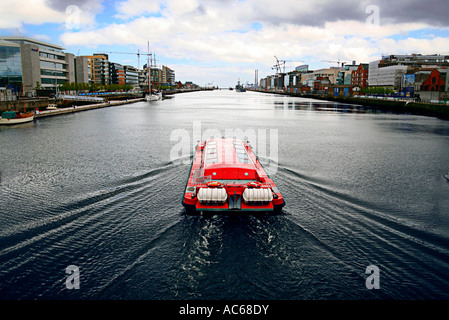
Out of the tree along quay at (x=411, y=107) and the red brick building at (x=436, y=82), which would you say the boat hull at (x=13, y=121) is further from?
the red brick building at (x=436, y=82)

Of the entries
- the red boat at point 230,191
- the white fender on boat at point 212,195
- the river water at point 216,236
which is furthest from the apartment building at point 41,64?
the white fender on boat at point 212,195

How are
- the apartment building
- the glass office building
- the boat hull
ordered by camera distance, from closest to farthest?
the boat hull, the glass office building, the apartment building

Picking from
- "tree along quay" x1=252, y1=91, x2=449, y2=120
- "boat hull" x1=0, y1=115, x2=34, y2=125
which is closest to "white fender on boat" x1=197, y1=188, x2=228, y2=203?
"boat hull" x1=0, y1=115, x2=34, y2=125

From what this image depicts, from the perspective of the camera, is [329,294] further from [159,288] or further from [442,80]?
[442,80]

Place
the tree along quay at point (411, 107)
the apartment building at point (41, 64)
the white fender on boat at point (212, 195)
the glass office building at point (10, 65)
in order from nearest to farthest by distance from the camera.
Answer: the white fender on boat at point (212, 195) < the tree along quay at point (411, 107) < the glass office building at point (10, 65) < the apartment building at point (41, 64)

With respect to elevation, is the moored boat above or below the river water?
above

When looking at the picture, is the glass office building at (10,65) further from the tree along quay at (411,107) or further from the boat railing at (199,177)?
the tree along quay at (411,107)

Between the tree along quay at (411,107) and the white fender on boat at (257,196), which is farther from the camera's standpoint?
the tree along quay at (411,107)

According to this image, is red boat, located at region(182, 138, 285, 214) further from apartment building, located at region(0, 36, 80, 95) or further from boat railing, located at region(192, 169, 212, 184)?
apartment building, located at region(0, 36, 80, 95)

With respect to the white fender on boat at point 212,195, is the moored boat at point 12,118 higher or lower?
higher

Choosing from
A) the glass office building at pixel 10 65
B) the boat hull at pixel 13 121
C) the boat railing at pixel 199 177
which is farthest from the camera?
the glass office building at pixel 10 65

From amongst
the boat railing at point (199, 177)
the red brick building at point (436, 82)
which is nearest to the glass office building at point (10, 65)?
the boat railing at point (199, 177)

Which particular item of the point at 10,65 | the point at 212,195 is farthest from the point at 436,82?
the point at 10,65

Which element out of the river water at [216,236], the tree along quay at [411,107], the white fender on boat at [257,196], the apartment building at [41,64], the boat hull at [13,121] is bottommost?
the river water at [216,236]
